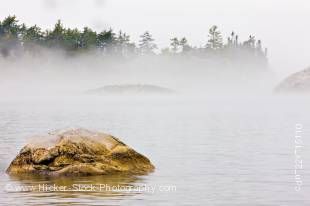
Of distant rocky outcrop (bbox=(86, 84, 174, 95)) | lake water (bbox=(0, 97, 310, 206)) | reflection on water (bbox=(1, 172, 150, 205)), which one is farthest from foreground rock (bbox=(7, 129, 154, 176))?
distant rocky outcrop (bbox=(86, 84, 174, 95))

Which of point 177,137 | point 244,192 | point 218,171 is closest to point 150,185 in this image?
point 244,192

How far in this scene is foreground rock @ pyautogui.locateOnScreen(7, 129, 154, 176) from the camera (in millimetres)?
27016

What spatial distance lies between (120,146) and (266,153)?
1189 centimetres

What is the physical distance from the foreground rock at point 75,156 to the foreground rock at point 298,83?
546 ft

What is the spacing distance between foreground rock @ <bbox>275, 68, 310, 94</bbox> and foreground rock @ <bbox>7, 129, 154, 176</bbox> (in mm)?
166484

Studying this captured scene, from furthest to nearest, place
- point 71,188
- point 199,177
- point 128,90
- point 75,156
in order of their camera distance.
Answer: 1. point 128,90
2. point 199,177
3. point 75,156
4. point 71,188

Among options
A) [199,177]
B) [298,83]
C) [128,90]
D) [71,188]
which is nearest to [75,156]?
[71,188]

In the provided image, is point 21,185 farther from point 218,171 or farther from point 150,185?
point 218,171

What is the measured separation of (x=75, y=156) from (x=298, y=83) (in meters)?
171

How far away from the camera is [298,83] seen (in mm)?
192000

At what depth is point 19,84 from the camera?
186500 mm

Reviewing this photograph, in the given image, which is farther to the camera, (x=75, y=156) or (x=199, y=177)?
(x=199, y=177)

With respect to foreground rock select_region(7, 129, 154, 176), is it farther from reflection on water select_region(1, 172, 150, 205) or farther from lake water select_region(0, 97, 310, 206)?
lake water select_region(0, 97, 310, 206)

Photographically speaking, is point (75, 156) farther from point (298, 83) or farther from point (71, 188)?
point (298, 83)
